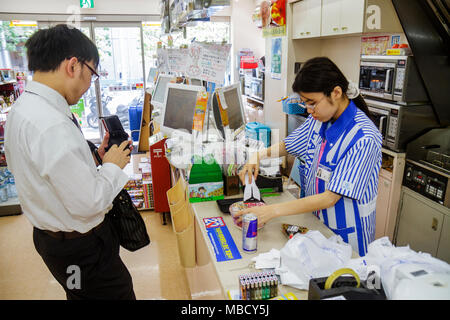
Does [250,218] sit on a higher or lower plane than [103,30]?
lower

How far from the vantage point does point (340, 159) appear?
169cm

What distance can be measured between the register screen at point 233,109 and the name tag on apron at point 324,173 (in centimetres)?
104

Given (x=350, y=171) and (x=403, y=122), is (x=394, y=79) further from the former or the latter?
(x=350, y=171)

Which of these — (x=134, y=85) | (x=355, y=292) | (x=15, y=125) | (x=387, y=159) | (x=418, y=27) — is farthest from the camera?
(x=134, y=85)

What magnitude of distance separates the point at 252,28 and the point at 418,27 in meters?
4.73

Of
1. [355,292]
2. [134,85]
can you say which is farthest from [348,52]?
[134,85]

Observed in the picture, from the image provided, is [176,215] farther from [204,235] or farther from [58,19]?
[58,19]

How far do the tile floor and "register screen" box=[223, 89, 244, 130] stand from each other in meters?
1.40

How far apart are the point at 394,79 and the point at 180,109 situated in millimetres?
1887

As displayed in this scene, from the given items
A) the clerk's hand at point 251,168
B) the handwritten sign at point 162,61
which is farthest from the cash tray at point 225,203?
the handwritten sign at point 162,61

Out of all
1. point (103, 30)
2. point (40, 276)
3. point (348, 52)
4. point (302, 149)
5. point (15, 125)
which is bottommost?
point (40, 276)

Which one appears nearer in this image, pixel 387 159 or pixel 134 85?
pixel 387 159

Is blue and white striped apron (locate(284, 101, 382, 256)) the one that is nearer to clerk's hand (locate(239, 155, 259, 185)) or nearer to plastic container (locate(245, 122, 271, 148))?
clerk's hand (locate(239, 155, 259, 185))

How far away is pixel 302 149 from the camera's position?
7.30 feet
